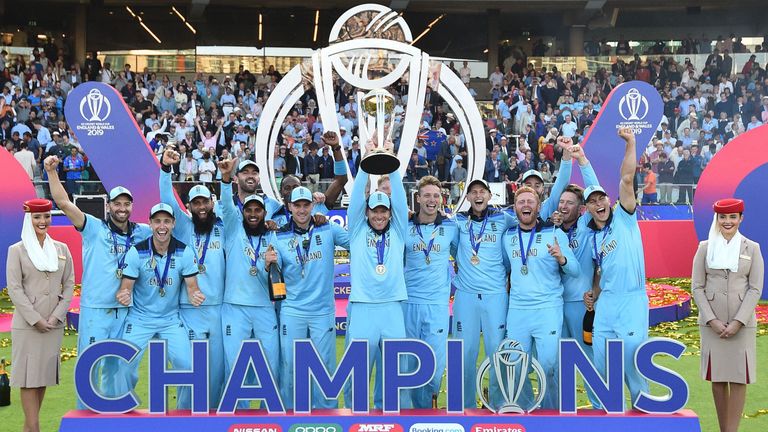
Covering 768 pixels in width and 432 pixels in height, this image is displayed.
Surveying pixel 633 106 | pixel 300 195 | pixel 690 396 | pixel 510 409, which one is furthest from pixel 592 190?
pixel 633 106

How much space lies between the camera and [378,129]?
1055 centimetres

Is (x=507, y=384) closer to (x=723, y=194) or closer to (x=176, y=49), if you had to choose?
(x=723, y=194)

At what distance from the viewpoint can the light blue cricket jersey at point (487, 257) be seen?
831 cm

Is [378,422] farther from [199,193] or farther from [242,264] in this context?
[199,193]

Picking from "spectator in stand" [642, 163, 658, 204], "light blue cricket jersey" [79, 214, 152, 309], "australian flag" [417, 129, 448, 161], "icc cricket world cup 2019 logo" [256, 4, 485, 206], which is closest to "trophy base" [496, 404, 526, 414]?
"light blue cricket jersey" [79, 214, 152, 309]

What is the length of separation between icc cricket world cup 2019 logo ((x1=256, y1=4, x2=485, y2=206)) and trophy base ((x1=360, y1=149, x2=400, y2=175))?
19.1ft


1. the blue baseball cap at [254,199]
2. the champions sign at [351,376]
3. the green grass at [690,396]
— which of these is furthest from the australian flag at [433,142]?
the champions sign at [351,376]

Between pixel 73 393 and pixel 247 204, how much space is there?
3.08 meters

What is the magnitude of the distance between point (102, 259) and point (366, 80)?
6.96 meters

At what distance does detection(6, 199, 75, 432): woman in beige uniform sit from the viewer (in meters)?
7.92

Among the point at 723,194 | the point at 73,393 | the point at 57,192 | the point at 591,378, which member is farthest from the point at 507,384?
the point at 723,194

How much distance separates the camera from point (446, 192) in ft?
56.4

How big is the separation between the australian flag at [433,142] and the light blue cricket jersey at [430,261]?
41.3 feet

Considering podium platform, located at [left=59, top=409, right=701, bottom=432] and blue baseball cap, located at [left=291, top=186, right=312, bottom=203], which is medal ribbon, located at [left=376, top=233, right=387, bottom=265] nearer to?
blue baseball cap, located at [left=291, top=186, right=312, bottom=203]
